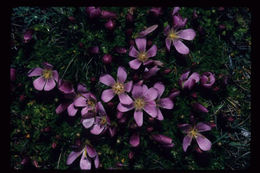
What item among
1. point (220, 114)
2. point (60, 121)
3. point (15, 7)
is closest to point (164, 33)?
point (220, 114)

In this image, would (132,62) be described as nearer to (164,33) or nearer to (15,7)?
(164,33)

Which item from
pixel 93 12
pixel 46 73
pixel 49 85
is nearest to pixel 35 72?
pixel 46 73

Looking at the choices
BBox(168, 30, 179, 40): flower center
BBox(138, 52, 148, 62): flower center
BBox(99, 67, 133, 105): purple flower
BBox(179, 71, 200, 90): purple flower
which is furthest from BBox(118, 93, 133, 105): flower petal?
BBox(168, 30, 179, 40): flower center

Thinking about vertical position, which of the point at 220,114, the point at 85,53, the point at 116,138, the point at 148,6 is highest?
the point at 148,6

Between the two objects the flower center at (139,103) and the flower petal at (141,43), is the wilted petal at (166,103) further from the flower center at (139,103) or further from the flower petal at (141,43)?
the flower petal at (141,43)

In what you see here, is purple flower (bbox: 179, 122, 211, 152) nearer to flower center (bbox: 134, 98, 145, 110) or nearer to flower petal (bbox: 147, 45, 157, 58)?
flower center (bbox: 134, 98, 145, 110)
